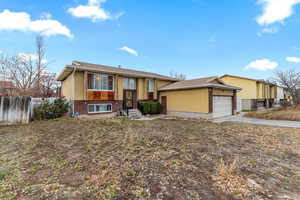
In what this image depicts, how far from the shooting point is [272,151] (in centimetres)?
427

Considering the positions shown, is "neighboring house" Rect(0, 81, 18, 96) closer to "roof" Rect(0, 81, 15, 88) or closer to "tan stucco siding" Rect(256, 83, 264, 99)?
"roof" Rect(0, 81, 15, 88)

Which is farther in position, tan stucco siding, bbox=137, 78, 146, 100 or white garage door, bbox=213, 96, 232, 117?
tan stucco siding, bbox=137, 78, 146, 100

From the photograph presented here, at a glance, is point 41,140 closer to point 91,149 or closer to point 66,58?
point 91,149

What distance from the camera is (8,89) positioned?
512 inches

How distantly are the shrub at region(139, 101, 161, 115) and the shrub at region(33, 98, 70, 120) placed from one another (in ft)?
20.5

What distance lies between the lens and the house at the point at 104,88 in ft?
34.8

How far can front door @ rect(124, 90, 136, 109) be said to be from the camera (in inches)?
509

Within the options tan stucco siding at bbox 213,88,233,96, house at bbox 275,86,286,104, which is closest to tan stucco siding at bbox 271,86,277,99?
house at bbox 275,86,286,104

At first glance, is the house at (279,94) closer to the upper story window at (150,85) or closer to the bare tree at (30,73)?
the upper story window at (150,85)

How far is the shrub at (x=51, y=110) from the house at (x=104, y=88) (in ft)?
2.46

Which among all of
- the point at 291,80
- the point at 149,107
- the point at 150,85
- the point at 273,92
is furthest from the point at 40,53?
the point at 273,92

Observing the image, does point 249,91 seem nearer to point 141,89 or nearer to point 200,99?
point 200,99

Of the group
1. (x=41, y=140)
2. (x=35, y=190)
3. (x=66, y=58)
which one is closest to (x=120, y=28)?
(x=66, y=58)

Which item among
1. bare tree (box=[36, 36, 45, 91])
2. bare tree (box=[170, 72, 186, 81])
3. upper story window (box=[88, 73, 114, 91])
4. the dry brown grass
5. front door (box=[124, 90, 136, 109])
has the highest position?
bare tree (box=[170, 72, 186, 81])
